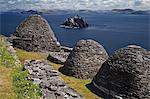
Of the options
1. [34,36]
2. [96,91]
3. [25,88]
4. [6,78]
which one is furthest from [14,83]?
[34,36]

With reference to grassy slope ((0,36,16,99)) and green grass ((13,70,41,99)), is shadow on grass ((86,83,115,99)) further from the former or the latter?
grassy slope ((0,36,16,99))

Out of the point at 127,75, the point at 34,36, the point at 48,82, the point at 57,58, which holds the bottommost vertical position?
the point at 57,58

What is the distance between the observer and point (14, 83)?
1906 cm

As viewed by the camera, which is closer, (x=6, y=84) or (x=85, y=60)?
(x=6, y=84)

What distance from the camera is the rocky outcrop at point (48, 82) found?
53.2 ft

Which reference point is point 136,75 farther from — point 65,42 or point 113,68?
point 65,42

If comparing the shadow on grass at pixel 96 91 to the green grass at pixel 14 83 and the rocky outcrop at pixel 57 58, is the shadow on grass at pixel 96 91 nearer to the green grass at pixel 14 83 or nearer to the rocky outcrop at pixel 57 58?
the green grass at pixel 14 83

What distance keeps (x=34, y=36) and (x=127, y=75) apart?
1664 cm

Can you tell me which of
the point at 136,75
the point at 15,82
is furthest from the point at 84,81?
the point at 15,82

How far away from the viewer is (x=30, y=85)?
59.0ft

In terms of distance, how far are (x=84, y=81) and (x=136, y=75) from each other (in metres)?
5.46

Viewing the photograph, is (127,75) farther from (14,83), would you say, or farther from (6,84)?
(6,84)

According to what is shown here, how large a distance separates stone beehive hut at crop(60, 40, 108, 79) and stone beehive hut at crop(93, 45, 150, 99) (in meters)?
2.85

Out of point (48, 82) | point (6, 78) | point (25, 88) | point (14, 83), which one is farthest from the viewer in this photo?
point (6, 78)
